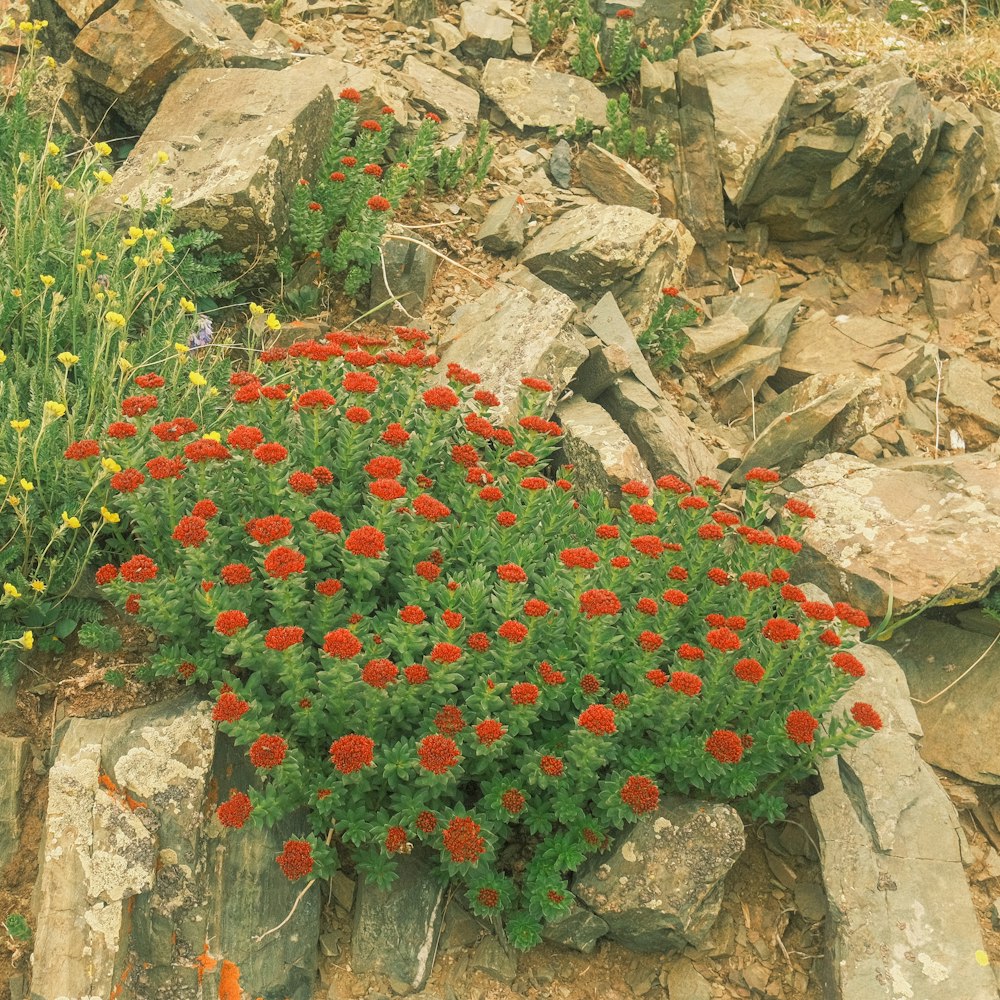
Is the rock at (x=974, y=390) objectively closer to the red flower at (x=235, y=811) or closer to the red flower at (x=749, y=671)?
the red flower at (x=749, y=671)

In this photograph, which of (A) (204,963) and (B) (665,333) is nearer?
(A) (204,963)

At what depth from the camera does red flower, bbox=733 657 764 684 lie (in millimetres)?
3865

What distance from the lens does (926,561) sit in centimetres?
558

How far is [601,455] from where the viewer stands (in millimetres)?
5754

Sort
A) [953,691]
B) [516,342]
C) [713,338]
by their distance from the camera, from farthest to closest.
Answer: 1. [713,338]
2. [516,342]
3. [953,691]

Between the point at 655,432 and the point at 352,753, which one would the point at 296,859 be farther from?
the point at 655,432

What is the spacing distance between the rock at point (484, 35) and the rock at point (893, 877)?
7124 mm

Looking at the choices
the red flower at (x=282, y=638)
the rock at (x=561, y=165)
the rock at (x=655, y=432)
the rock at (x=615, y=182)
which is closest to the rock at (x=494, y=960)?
the red flower at (x=282, y=638)

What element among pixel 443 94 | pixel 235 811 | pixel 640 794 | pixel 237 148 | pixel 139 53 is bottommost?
pixel 640 794

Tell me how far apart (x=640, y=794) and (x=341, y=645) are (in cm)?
132

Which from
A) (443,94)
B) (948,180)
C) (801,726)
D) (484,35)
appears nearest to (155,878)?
(801,726)

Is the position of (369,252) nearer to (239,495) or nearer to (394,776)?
(239,495)

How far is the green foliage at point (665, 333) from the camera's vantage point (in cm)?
739

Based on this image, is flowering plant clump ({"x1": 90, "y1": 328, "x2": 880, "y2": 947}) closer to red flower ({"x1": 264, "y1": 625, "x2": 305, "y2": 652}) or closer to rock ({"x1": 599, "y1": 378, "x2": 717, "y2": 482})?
red flower ({"x1": 264, "y1": 625, "x2": 305, "y2": 652})
